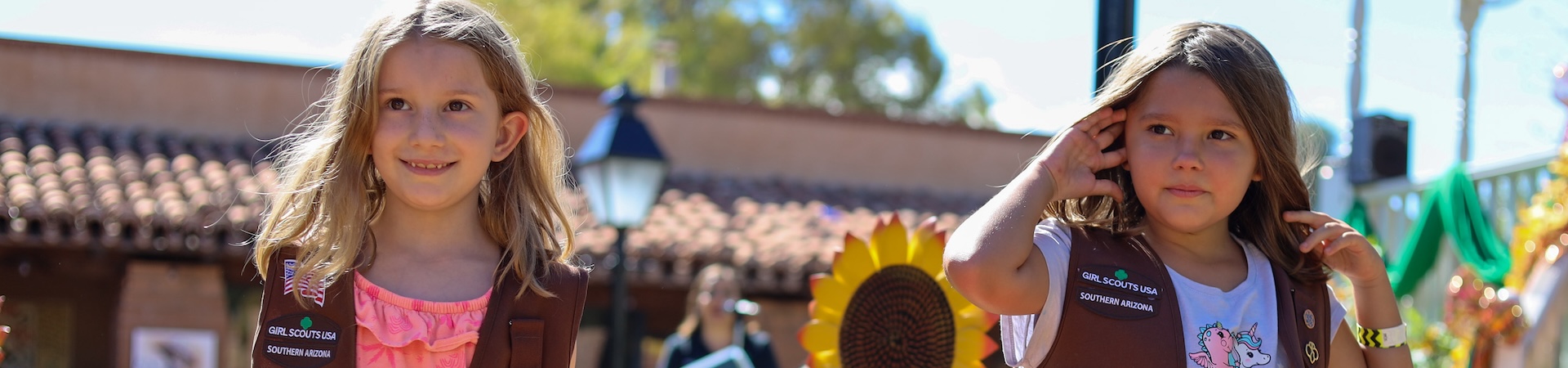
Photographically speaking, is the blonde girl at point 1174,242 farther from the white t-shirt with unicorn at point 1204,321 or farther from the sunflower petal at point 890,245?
the sunflower petal at point 890,245

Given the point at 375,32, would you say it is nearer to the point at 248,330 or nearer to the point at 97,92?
the point at 248,330

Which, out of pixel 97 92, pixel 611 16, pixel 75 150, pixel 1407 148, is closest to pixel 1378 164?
pixel 1407 148

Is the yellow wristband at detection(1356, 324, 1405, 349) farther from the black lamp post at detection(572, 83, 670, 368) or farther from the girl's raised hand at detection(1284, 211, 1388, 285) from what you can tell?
the black lamp post at detection(572, 83, 670, 368)

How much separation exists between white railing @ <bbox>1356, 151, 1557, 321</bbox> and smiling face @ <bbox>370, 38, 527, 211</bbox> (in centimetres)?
596

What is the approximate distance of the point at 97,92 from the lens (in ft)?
39.5

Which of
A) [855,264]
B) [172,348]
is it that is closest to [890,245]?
[855,264]

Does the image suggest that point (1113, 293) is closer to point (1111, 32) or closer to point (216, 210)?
point (1111, 32)

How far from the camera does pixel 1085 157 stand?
2221 millimetres

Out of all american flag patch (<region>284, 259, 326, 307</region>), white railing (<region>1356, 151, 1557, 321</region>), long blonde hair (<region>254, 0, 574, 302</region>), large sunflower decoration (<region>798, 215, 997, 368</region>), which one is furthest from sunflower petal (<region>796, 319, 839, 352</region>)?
white railing (<region>1356, 151, 1557, 321</region>)

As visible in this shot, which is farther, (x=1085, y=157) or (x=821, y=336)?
(x=821, y=336)

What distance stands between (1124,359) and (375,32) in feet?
4.04

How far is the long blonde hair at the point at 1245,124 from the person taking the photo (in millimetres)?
2219

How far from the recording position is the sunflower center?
2.77 meters

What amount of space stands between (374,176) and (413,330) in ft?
1.06
